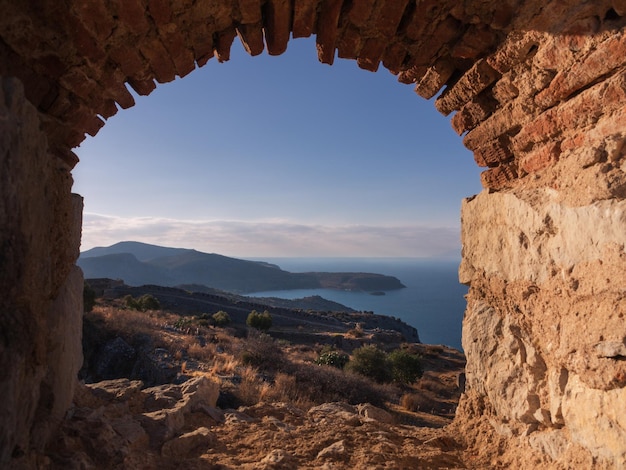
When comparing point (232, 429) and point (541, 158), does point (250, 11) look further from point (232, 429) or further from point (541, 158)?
point (232, 429)

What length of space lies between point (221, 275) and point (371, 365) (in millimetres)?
107900

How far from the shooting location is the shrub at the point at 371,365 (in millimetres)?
13117

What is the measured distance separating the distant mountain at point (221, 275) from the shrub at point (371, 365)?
95.7 metres

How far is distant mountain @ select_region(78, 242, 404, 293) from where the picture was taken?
10956cm

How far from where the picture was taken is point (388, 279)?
122 meters

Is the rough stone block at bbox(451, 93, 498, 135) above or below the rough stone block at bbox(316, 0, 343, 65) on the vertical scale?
below

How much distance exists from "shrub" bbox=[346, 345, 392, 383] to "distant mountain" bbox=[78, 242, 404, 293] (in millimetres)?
95698

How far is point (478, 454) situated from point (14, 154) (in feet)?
10.6

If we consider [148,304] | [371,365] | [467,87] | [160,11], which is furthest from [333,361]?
[148,304]

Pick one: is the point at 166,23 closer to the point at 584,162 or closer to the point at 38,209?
the point at 38,209

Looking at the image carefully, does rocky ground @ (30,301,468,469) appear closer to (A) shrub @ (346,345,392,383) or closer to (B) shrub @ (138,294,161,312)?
(A) shrub @ (346,345,392,383)

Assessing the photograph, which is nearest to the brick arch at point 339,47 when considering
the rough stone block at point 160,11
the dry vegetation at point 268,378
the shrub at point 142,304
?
the rough stone block at point 160,11

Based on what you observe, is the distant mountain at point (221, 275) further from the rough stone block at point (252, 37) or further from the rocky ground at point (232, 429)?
the rough stone block at point (252, 37)

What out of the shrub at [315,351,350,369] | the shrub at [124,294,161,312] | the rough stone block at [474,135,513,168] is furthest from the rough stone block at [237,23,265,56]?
the shrub at [124,294,161,312]
